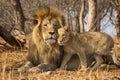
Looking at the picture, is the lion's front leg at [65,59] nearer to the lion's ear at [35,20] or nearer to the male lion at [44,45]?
the male lion at [44,45]

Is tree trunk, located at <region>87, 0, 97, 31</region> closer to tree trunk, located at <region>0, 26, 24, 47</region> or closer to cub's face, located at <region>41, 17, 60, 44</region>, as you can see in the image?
tree trunk, located at <region>0, 26, 24, 47</region>

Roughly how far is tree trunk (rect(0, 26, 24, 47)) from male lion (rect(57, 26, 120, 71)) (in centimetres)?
255

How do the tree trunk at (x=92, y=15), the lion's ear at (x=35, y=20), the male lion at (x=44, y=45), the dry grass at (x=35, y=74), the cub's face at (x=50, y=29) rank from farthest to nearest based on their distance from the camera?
the tree trunk at (x=92, y=15), the lion's ear at (x=35, y=20), the male lion at (x=44, y=45), the cub's face at (x=50, y=29), the dry grass at (x=35, y=74)

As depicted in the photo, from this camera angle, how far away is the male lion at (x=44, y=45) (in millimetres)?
4988

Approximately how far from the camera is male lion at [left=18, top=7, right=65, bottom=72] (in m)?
4.99

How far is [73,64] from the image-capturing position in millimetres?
5289

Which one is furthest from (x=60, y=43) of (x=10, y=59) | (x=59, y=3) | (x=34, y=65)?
(x=59, y=3)

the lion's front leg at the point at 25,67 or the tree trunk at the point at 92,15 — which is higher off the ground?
the tree trunk at the point at 92,15

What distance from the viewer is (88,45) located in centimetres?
523

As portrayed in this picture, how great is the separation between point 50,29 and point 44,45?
401 millimetres

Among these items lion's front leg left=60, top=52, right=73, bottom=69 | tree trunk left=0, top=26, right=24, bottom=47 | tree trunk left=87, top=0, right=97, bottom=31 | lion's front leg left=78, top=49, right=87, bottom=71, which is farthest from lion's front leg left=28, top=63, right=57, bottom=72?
tree trunk left=87, top=0, right=97, bottom=31

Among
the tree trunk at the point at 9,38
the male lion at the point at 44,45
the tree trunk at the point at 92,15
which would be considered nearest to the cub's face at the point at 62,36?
the male lion at the point at 44,45

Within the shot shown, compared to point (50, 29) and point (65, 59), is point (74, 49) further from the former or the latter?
point (50, 29)

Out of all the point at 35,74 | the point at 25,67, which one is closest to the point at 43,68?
the point at 25,67
